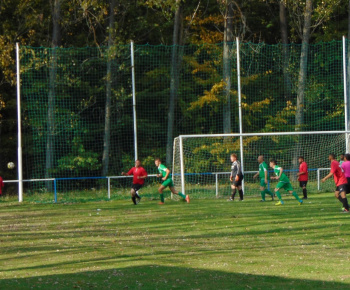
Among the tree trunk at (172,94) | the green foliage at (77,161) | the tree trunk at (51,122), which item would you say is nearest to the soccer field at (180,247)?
the tree trunk at (51,122)

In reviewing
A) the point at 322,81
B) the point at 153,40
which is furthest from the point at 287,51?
the point at 153,40

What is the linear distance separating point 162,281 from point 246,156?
18919 mm

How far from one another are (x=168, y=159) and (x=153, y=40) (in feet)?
30.4

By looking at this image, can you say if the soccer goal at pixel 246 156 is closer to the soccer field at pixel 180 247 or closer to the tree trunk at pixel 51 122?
the soccer field at pixel 180 247

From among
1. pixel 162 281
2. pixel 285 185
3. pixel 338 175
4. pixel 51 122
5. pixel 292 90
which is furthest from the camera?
pixel 292 90

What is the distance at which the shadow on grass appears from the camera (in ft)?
30.5

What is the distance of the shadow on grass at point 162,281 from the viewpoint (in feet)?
30.5

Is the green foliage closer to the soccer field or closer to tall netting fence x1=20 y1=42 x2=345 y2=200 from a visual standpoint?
tall netting fence x1=20 y1=42 x2=345 y2=200

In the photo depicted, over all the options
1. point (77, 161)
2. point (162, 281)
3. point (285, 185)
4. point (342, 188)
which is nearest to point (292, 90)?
point (77, 161)

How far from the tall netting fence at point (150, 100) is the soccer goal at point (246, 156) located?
86cm

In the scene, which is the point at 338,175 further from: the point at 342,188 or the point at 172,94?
the point at 172,94

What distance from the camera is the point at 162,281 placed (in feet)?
31.9

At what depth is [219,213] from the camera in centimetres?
1900

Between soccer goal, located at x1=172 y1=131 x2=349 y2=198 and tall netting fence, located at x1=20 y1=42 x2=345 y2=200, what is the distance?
2.83 feet
